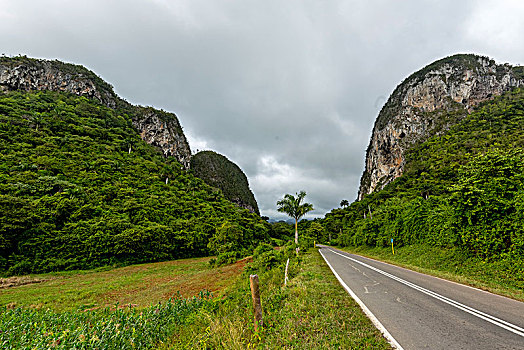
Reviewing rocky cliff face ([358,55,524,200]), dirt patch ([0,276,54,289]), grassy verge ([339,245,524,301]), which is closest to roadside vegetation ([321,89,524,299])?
grassy verge ([339,245,524,301])

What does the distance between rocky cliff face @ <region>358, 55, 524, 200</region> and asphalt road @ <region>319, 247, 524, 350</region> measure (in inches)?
3999

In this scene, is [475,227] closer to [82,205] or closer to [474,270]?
[474,270]

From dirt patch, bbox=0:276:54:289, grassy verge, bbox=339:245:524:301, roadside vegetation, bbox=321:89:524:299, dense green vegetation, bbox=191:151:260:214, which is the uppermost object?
dense green vegetation, bbox=191:151:260:214

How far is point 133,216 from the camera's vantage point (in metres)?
33.9

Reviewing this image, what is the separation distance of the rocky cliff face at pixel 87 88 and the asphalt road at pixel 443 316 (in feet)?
345

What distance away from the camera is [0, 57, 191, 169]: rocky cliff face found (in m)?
75.5

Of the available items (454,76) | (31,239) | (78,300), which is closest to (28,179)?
(31,239)

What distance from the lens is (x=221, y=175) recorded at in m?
148

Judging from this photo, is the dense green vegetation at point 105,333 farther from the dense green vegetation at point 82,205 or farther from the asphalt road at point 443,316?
the dense green vegetation at point 82,205

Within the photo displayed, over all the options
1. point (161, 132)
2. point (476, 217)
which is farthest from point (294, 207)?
point (161, 132)

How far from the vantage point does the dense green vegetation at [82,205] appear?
23594 mm

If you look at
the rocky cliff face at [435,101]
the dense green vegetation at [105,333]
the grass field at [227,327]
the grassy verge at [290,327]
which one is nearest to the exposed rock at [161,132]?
the grass field at [227,327]

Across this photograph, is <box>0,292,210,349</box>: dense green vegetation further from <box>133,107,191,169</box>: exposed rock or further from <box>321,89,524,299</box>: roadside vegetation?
<box>133,107,191,169</box>: exposed rock

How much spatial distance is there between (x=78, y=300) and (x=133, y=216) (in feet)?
79.7
